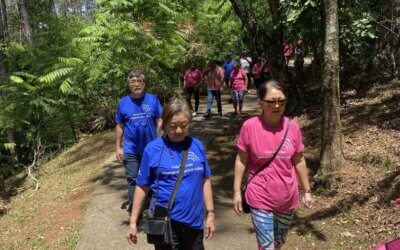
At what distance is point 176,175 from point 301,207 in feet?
11.4

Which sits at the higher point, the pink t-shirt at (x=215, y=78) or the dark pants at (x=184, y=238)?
the pink t-shirt at (x=215, y=78)

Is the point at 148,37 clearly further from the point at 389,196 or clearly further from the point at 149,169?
the point at 149,169

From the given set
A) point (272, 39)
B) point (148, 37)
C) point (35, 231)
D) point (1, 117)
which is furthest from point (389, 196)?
point (1, 117)

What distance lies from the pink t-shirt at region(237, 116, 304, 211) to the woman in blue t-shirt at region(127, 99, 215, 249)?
41 centimetres

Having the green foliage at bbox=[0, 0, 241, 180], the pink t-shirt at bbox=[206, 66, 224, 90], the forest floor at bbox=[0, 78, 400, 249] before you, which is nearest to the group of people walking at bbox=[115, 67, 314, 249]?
the forest floor at bbox=[0, 78, 400, 249]

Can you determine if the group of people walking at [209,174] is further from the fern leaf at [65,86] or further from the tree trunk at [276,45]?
the fern leaf at [65,86]

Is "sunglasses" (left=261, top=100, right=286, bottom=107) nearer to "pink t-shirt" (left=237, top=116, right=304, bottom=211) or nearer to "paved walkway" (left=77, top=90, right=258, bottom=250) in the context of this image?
"pink t-shirt" (left=237, top=116, right=304, bottom=211)

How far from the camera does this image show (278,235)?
12.5 ft

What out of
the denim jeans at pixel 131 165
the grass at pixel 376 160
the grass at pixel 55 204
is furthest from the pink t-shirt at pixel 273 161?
the grass at pixel 55 204

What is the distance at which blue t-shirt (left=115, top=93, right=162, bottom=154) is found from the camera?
5.73 m

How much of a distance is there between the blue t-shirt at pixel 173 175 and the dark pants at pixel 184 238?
5 cm

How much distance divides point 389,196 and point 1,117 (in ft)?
30.5

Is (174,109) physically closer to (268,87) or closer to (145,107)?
(268,87)

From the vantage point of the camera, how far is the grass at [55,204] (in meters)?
6.58
